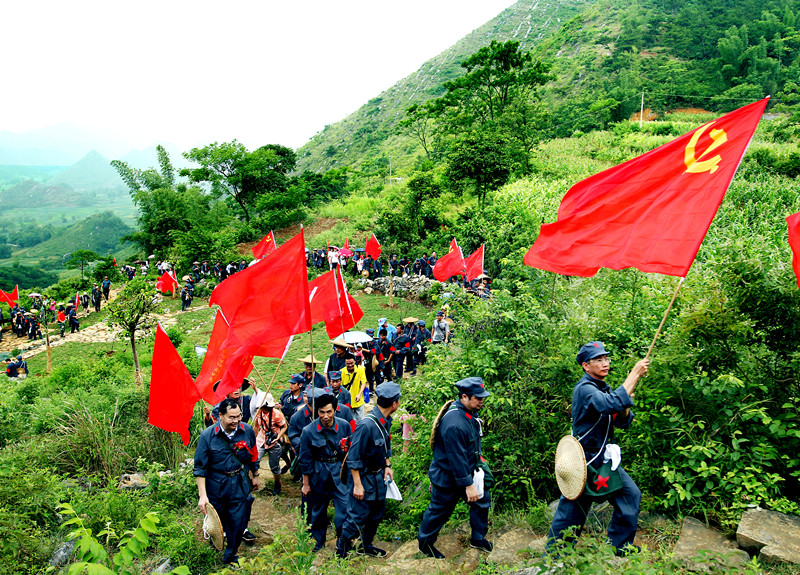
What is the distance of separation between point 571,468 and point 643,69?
65.5 metres

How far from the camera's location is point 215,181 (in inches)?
1567

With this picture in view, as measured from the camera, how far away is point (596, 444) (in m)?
4.02

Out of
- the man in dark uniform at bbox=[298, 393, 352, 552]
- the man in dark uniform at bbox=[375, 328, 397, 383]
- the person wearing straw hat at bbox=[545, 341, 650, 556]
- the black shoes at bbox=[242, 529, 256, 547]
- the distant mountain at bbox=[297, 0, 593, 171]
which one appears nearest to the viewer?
the person wearing straw hat at bbox=[545, 341, 650, 556]

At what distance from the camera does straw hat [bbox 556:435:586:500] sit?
153 inches

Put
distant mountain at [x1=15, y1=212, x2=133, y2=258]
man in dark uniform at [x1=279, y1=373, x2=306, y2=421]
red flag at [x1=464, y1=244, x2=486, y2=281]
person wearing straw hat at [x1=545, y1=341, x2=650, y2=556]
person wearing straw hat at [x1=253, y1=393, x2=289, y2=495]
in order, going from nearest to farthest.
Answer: person wearing straw hat at [x1=545, y1=341, x2=650, y2=556] < person wearing straw hat at [x1=253, y1=393, x2=289, y2=495] < man in dark uniform at [x1=279, y1=373, x2=306, y2=421] < red flag at [x1=464, y1=244, x2=486, y2=281] < distant mountain at [x1=15, y1=212, x2=133, y2=258]

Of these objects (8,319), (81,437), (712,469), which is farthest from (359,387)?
(8,319)

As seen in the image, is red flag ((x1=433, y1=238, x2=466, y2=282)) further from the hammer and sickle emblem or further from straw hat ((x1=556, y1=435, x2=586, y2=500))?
straw hat ((x1=556, y1=435, x2=586, y2=500))

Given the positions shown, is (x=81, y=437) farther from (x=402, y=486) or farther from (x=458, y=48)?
(x=458, y=48)

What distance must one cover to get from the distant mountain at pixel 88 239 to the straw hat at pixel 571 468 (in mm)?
108935

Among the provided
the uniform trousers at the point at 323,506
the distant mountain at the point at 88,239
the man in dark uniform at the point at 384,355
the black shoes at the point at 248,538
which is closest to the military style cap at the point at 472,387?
the uniform trousers at the point at 323,506

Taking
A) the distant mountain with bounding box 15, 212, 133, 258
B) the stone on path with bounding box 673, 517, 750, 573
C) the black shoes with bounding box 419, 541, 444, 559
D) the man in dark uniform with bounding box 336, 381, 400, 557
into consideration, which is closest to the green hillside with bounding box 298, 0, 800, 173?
the man in dark uniform with bounding box 336, 381, 400, 557

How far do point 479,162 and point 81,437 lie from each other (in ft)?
69.4

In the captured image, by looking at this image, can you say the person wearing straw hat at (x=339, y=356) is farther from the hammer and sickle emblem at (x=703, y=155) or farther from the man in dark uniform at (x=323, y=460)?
the hammer and sickle emblem at (x=703, y=155)

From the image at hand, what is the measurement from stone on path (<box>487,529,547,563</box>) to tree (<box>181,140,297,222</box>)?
38.2 metres
